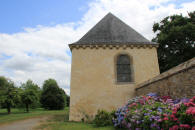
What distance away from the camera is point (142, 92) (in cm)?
797

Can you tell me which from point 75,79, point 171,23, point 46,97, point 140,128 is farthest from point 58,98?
point 140,128

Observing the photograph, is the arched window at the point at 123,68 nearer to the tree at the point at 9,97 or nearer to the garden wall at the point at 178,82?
the garden wall at the point at 178,82

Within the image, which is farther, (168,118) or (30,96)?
(30,96)

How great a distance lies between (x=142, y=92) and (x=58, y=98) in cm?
2765

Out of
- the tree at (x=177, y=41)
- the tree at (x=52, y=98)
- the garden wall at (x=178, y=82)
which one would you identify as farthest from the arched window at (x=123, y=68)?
the tree at (x=52, y=98)

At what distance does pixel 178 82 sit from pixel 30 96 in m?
26.2

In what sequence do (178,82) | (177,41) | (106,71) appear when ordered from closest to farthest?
(178,82), (106,71), (177,41)

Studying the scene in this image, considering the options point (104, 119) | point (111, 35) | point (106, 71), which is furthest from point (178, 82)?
point (111, 35)

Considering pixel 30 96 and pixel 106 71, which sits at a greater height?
pixel 106 71

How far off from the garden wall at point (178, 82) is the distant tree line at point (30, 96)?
24.4m

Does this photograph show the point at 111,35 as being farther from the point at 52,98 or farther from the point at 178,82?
Result: the point at 52,98

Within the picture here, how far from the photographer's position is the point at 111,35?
10.9 m

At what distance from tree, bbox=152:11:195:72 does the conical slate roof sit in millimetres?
7561

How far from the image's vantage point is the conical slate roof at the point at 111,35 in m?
10.2
